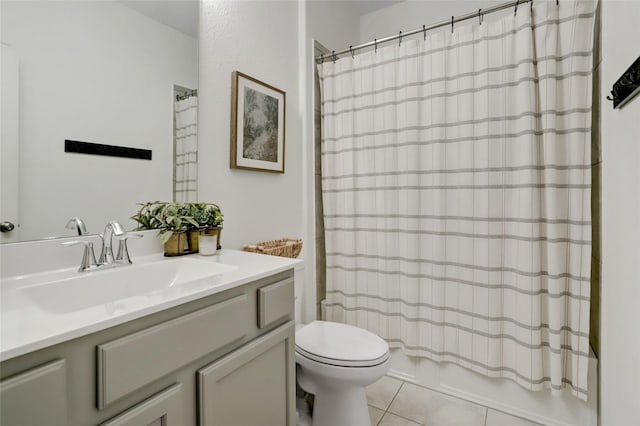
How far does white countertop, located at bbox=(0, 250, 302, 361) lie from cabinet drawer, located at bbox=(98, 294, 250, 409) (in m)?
0.05

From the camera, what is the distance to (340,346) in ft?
4.73

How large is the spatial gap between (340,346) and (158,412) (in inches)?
34.0

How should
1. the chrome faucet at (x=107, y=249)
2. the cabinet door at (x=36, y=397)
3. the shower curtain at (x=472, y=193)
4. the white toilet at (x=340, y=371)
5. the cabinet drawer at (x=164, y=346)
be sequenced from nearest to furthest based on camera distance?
the cabinet door at (x=36, y=397) → the cabinet drawer at (x=164, y=346) → the chrome faucet at (x=107, y=249) → the white toilet at (x=340, y=371) → the shower curtain at (x=472, y=193)

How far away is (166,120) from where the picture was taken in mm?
1309

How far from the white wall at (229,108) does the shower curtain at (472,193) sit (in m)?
0.27

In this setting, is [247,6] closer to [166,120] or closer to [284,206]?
[166,120]

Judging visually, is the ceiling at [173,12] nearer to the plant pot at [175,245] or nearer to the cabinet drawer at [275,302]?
the plant pot at [175,245]

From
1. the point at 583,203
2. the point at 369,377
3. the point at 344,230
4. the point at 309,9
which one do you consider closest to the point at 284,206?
the point at 344,230

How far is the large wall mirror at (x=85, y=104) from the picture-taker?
0.92 metres

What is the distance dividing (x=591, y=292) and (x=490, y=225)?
0.57 m

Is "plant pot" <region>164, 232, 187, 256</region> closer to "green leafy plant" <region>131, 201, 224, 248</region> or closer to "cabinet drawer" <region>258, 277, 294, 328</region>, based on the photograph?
"green leafy plant" <region>131, 201, 224, 248</region>
